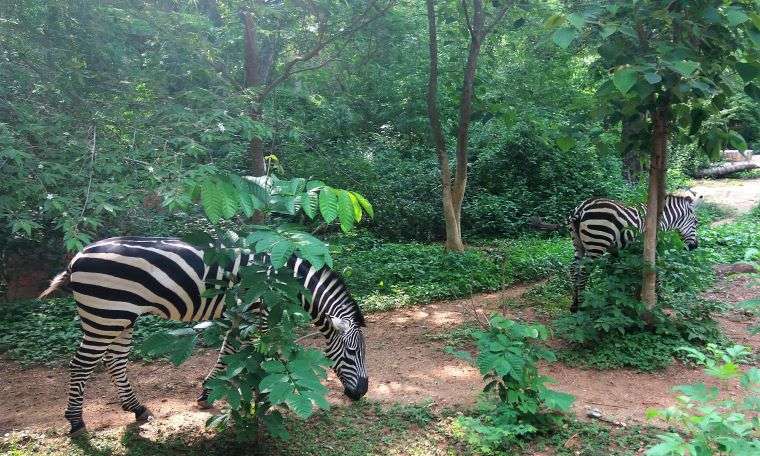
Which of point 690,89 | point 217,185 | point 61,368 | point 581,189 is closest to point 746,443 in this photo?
point 217,185

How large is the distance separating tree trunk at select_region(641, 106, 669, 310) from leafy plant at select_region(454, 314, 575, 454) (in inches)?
99.7

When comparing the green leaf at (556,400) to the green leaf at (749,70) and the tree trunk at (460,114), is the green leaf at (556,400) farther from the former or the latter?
the tree trunk at (460,114)

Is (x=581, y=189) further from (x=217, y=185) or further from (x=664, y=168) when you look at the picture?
(x=217, y=185)

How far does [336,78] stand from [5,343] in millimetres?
7449

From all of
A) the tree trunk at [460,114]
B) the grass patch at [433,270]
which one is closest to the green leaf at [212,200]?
the grass patch at [433,270]

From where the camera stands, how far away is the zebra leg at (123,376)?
509cm

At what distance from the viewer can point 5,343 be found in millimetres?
7215

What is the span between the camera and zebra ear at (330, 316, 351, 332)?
4840 millimetres

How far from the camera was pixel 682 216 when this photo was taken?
10281 millimetres

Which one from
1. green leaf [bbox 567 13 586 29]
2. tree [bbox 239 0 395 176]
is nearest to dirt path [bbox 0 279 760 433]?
green leaf [bbox 567 13 586 29]

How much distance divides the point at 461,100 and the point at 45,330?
7.43m

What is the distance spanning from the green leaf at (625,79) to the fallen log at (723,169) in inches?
729

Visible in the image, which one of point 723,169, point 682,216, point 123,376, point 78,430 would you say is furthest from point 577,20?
point 723,169

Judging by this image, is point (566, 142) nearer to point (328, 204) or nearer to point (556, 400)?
point (556, 400)
